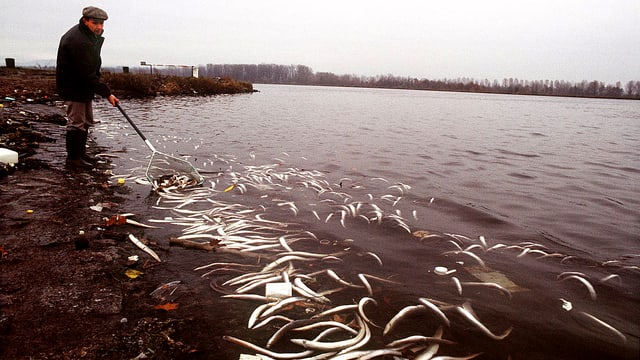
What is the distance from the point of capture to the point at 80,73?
7770mm

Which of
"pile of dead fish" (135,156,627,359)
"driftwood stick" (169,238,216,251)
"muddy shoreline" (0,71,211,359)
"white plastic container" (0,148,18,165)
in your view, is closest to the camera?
"muddy shoreline" (0,71,211,359)

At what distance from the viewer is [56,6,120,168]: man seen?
24.8ft

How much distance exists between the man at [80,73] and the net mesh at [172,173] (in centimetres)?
149

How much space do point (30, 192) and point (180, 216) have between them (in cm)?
247

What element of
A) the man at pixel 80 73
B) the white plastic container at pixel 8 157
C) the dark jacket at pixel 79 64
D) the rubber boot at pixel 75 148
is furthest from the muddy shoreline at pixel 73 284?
the dark jacket at pixel 79 64

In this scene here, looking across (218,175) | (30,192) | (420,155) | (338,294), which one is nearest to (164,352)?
(338,294)

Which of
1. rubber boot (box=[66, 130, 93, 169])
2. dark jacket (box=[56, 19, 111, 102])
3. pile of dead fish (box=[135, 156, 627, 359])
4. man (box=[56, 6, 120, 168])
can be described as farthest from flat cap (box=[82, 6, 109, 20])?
pile of dead fish (box=[135, 156, 627, 359])

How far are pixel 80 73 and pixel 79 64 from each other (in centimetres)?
19

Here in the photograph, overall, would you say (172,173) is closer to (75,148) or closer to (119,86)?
(75,148)

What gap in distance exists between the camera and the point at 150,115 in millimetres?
20828

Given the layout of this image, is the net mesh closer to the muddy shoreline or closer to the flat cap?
the muddy shoreline

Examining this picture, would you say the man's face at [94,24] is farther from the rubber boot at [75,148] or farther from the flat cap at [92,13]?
the rubber boot at [75,148]

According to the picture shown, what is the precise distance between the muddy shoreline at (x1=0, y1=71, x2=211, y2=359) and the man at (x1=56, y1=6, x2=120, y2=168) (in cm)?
179

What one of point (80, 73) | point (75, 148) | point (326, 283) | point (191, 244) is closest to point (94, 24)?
point (80, 73)
